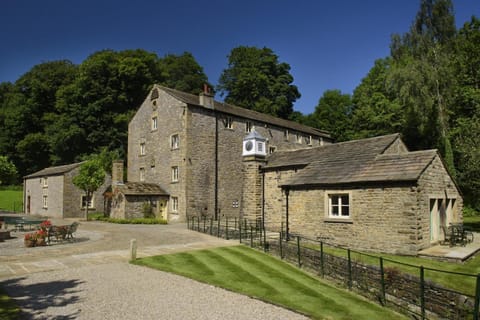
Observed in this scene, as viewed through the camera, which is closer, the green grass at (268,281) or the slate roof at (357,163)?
the green grass at (268,281)

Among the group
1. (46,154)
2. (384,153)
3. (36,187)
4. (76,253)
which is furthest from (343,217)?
(46,154)

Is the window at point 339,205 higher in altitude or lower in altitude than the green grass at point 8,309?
higher

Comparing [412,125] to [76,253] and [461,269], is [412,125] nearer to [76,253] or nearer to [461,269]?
[461,269]

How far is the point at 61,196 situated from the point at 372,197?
28.5 m

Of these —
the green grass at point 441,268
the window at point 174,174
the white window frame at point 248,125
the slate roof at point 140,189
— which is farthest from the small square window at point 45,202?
the green grass at point 441,268

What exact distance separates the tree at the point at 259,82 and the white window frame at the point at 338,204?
37.6 metres

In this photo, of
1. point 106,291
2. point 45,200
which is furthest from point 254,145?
point 45,200

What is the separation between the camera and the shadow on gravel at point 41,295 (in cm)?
771

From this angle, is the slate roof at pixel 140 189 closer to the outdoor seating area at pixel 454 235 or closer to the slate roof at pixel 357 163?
the slate roof at pixel 357 163

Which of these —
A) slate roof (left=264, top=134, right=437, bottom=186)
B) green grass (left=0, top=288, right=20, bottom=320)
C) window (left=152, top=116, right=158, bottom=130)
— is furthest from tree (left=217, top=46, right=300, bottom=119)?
green grass (left=0, top=288, right=20, bottom=320)

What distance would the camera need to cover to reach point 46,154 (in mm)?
52125

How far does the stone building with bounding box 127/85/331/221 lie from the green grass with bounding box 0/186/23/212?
18.7m

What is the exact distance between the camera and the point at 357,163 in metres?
17.1

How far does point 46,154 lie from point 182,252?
4648 cm
